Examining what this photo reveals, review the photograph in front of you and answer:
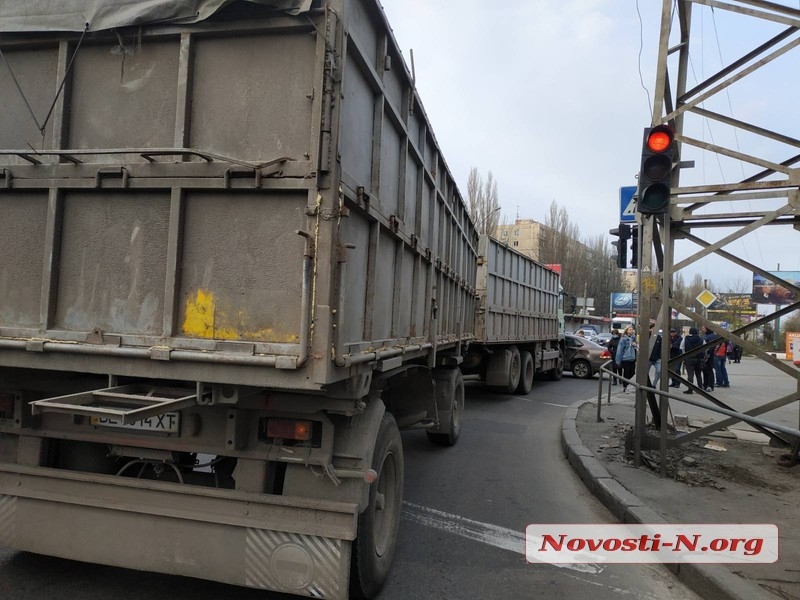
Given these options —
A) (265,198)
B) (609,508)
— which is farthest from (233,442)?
(609,508)

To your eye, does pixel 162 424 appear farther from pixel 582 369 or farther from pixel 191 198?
pixel 582 369

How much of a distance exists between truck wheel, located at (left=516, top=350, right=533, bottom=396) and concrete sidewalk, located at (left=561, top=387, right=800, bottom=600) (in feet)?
16.3

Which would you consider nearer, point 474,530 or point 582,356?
point 474,530

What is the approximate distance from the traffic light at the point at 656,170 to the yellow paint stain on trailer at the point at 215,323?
184 inches

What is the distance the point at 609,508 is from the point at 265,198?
4.31 m

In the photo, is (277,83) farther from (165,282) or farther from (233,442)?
(233,442)

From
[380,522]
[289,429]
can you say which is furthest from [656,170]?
[289,429]

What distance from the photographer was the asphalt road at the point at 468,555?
318 cm

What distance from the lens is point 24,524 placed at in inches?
112

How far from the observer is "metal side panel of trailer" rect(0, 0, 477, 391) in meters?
2.39

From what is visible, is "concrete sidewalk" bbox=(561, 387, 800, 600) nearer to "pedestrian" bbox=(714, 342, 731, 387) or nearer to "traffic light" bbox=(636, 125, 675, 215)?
"traffic light" bbox=(636, 125, 675, 215)

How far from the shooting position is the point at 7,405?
117 inches

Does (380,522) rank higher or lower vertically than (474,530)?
higher

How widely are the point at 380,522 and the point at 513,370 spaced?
28.9 feet
